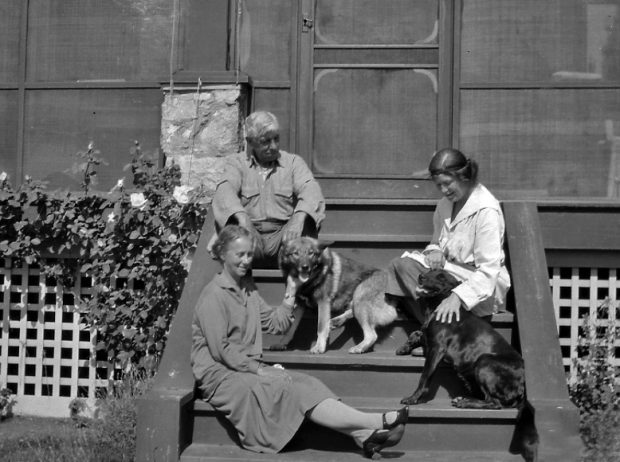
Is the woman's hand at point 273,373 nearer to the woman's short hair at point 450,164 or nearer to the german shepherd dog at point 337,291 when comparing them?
the german shepherd dog at point 337,291

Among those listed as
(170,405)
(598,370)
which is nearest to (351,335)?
(170,405)

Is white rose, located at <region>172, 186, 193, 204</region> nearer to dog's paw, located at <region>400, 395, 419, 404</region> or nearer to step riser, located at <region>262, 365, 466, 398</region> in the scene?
step riser, located at <region>262, 365, 466, 398</region>

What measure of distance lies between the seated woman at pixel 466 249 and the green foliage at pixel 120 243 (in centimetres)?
217

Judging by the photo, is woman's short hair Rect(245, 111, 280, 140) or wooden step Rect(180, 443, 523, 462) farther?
woman's short hair Rect(245, 111, 280, 140)

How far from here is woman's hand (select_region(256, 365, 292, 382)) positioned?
5.36 metres

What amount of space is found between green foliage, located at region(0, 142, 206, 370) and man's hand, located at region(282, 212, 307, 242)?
1.34 meters

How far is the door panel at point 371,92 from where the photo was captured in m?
8.30

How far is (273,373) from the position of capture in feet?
17.7

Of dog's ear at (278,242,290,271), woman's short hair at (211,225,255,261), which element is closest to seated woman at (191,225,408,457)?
woman's short hair at (211,225,255,261)

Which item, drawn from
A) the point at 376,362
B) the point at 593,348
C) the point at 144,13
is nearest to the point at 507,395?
the point at 376,362

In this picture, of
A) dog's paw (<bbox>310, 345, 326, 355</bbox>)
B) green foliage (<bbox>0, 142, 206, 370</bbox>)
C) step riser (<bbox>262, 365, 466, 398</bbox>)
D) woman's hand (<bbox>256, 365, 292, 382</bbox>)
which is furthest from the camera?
green foliage (<bbox>0, 142, 206, 370</bbox>)

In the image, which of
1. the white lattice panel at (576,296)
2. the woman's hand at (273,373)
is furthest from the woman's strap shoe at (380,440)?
the white lattice panel at (576,296)

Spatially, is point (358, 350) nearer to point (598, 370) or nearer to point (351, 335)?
point (351, 335)

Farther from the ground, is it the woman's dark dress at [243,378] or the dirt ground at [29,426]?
the woman's dark dress at [243,378]
